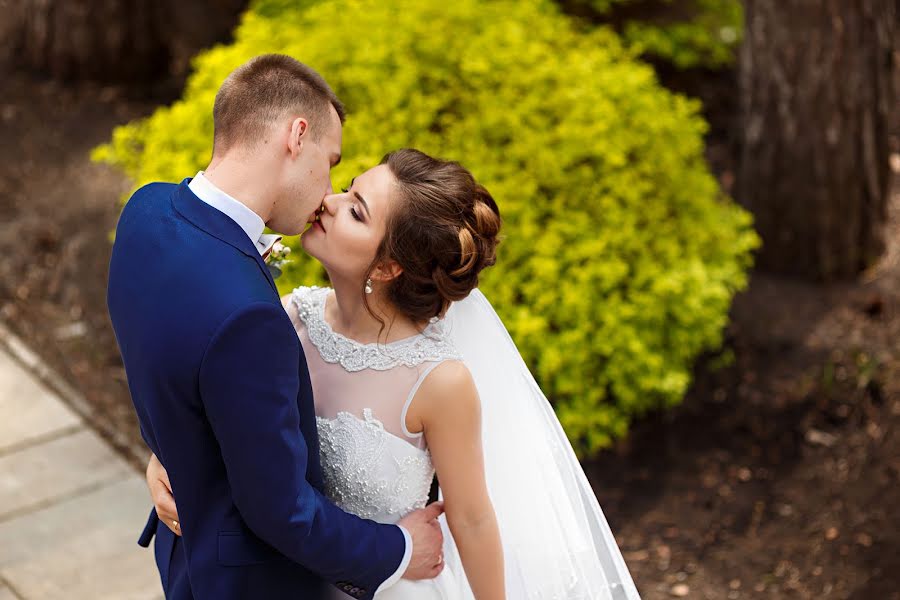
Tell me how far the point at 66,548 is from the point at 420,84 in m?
2.60

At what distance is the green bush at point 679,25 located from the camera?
7.51 metres

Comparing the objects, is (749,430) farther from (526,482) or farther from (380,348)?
(380,348)

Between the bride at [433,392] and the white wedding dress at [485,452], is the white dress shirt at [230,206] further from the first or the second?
the white wedding dress at [485,452]

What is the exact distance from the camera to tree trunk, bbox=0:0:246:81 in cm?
797

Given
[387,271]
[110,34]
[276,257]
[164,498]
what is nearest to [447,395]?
[387,271]

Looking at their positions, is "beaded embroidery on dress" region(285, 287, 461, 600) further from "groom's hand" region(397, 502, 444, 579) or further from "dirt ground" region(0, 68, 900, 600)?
"dirt ground" region(0, 68, 900, 600)

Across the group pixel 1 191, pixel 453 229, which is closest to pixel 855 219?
pixel 453 229

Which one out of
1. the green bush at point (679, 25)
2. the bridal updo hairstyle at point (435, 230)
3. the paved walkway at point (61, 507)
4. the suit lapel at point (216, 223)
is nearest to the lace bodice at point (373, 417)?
the bridal updo hairstyle at point (435, 230)

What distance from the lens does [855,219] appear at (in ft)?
19.7

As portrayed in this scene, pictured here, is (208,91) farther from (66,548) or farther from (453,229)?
(453,229)

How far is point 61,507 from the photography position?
4.90 m

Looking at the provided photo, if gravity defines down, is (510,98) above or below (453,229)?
below

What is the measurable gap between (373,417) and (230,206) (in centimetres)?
67

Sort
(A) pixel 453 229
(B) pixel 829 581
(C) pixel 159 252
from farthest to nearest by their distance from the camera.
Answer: (B) pixel 829 581 → (A) pixel 453 229 → (C) pixel 159 252
